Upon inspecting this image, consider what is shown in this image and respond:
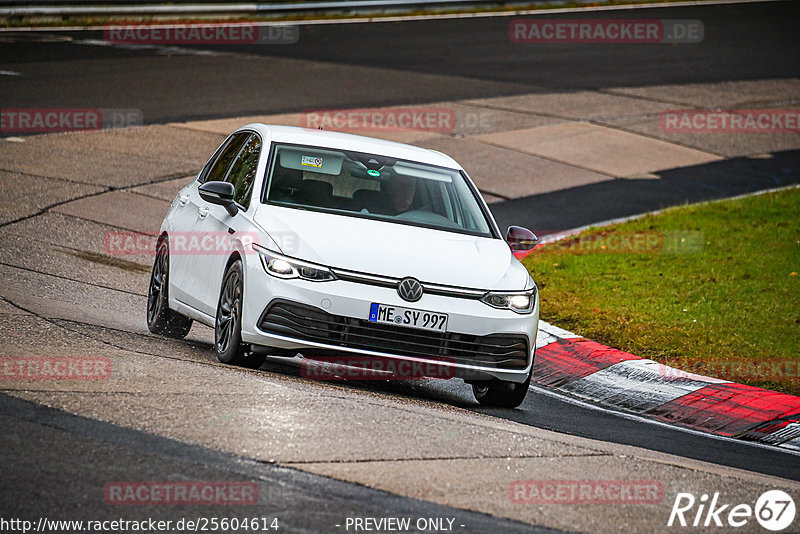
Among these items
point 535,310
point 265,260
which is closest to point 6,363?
point 265,260

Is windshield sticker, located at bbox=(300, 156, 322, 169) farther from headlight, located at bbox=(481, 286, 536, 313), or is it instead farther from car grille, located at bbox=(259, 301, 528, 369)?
headlight, located at bbox=(481, 286, 536, 313)

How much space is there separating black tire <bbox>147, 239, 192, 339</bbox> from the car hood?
5.31 feet

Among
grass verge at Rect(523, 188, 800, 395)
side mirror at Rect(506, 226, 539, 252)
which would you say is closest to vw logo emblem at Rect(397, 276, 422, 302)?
side mirror at Rect(506, 226, 539, 252)

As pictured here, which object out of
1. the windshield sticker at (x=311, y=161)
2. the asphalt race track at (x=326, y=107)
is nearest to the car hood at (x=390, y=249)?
the windshield sticker at (x=311, y=161)

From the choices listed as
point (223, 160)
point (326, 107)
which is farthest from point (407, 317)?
point (326, 107)

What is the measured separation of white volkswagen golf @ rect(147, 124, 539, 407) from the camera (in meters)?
7.60

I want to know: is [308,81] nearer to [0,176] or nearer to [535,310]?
[0,176]

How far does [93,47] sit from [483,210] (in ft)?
60.3

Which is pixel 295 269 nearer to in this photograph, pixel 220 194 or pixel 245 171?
pixel 220 194

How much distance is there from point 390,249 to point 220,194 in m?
1.38

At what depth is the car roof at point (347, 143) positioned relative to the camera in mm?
9094

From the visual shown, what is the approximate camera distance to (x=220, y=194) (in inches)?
334

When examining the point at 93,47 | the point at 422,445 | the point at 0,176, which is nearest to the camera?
the point at 422,445

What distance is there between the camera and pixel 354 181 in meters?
8.81
